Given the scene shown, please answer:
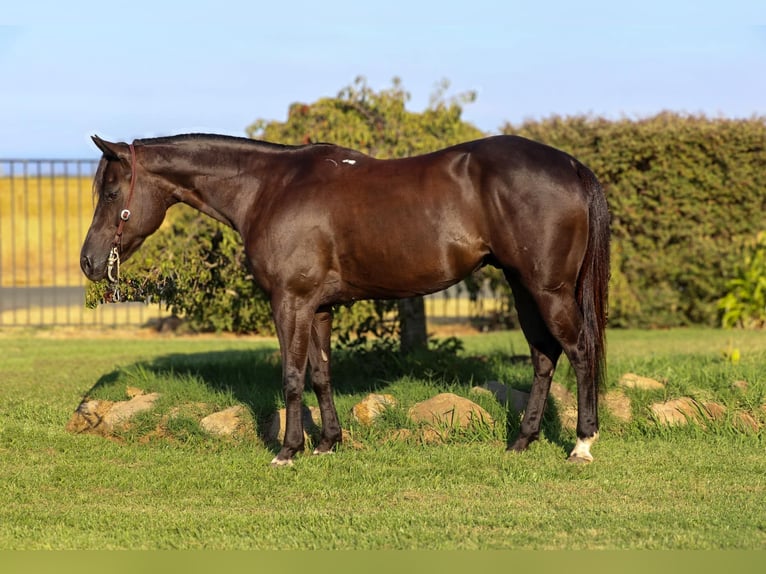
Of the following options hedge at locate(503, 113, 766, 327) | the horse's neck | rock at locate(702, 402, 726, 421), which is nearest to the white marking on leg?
rock at locate(702, 402, 726, 421)

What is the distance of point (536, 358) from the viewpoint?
7023 millimetres

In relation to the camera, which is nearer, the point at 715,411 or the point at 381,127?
the point at 715,411

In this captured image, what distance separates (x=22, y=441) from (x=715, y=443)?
4.88 meters

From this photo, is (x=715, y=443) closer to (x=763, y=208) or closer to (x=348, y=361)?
(x=348, y=361)

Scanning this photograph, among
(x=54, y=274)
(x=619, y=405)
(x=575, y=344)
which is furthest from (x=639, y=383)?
(x=54, y=274)

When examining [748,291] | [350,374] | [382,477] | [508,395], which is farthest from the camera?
[748,291]

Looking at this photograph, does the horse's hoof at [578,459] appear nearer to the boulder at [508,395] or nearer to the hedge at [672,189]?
the boulder at [508,395]

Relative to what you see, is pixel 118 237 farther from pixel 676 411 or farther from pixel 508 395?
pixel 676 411

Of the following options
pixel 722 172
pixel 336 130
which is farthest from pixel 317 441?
pixel 722 172

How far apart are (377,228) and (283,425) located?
64.3 inches

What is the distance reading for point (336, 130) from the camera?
9883 mm

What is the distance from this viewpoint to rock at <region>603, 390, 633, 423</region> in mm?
7492

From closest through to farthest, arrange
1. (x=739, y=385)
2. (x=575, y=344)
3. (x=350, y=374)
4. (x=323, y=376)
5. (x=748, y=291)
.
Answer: (x=575, y=344) < (x=323, y=376) < (x=739, y=385) < (x=350, y=374) < (x=748, y=291)

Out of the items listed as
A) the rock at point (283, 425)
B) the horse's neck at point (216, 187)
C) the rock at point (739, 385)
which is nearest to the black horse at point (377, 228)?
the horse's neck at point (216, 187)
